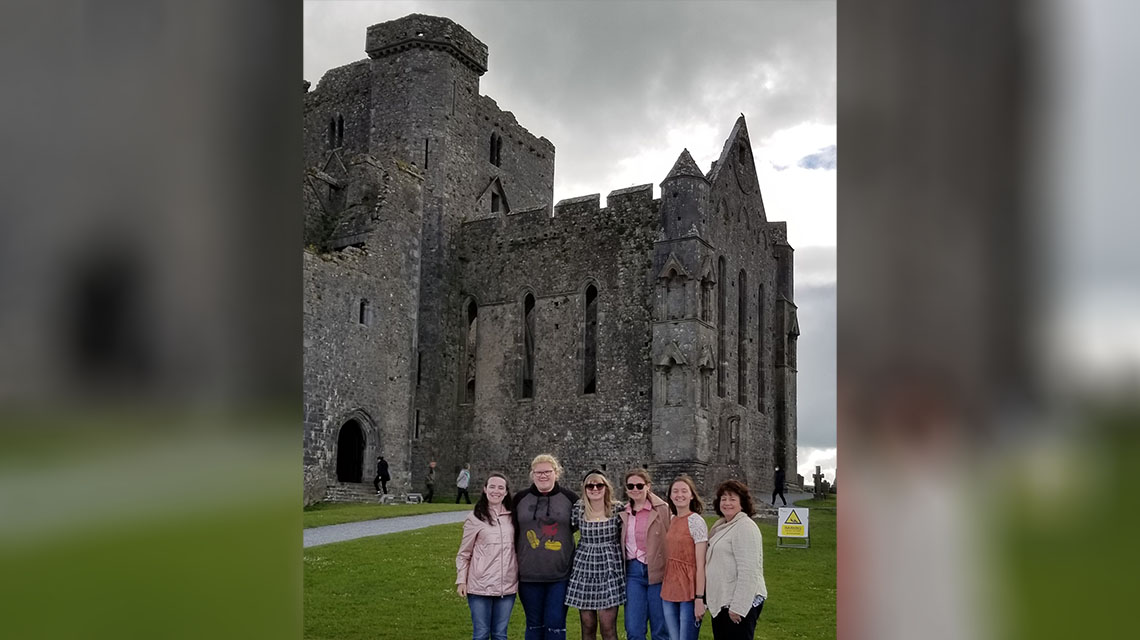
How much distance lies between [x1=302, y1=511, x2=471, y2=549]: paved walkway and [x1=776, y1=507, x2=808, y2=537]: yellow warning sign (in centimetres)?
536

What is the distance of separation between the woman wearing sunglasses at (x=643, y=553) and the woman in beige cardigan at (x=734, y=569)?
44 cm

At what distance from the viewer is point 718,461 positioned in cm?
2434

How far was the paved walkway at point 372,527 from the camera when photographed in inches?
557

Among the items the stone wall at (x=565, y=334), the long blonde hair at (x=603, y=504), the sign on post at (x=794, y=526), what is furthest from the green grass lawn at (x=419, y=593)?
the stone wall at (x=565, y=334)

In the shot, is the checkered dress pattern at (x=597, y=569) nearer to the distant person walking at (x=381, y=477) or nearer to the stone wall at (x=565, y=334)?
the distant person walking at (x=381, y=477)

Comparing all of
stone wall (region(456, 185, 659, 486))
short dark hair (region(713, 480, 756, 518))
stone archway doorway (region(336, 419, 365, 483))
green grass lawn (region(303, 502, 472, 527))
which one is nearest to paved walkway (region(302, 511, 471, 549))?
green grass lawn (region(303, 502, 472, 527))

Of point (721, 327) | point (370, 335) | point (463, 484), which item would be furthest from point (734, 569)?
point (721, 327)

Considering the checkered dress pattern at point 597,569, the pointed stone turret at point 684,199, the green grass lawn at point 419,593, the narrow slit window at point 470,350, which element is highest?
the pointed stone turret at point 684,199

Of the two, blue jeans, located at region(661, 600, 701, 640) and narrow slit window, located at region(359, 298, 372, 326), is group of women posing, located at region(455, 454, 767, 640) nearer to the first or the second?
blue jeans, located at region(661, 600, 701, 640)

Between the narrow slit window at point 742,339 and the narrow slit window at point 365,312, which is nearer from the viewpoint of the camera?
the narrow slit window at point 365,312

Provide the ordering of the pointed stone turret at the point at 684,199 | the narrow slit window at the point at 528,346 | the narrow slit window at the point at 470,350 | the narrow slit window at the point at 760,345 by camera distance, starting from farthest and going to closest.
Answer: the narrow slit window at the point at 760,345
the narrow slit window at the point at 470,350
the narrow slit window at the point at 528,346
the pointed stone turret at the point at 684,199
